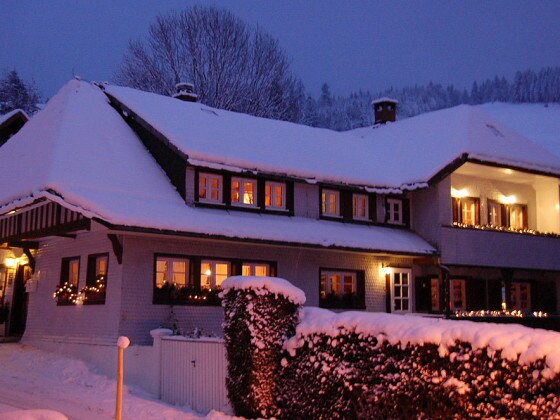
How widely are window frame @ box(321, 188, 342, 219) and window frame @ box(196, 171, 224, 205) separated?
155 inches

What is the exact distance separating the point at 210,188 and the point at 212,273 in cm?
254

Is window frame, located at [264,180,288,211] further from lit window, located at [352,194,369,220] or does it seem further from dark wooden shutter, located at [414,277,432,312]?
dark wooden shutter, located at [414,277,432,312]

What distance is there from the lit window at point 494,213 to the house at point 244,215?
0.42ft

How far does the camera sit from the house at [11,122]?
2916cm

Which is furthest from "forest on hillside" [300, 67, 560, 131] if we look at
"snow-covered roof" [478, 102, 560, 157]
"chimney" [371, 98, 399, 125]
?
"chimney" [371, 98, 399, 125]

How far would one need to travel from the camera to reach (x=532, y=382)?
817cm

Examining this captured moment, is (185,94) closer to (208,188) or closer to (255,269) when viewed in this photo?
(208,188)

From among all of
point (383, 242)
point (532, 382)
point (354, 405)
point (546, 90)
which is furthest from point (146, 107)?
point (546, 90)

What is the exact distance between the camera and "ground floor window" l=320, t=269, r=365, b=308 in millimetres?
22859

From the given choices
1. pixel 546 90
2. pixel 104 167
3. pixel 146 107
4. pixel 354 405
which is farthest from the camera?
pixel 546 90

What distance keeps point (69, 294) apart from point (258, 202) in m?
6.06

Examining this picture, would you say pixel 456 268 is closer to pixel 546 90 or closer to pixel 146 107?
pixel 146 107

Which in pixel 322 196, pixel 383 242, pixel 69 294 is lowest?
pixel 69 294

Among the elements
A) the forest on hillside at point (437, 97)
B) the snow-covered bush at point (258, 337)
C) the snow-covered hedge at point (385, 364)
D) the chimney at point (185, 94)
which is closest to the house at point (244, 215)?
the chimney at point (185, 94)
